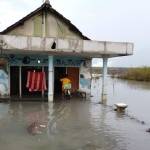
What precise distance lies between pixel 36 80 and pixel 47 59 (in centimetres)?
150

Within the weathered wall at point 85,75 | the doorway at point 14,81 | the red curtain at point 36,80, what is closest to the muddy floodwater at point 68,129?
the red curtain at point 36,80

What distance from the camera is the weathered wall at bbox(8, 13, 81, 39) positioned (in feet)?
72.2

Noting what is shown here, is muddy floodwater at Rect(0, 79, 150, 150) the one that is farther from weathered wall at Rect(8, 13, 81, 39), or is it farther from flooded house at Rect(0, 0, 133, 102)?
weathered wall at Rect(8, 13, 81, 39)

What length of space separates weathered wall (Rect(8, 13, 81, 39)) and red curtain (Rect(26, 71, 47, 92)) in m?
2.52

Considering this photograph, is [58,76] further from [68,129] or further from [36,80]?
[68,129]

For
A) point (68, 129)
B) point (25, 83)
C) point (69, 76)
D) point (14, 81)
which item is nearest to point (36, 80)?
point (25, 83)

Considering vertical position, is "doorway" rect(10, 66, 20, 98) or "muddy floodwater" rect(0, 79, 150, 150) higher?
"doorway" rect(10, 66, 20, 98)

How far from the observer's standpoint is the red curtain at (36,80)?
21.2m

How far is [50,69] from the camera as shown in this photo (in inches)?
777

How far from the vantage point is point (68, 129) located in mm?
12273

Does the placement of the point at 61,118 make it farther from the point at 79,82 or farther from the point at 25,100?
the point at 79,82

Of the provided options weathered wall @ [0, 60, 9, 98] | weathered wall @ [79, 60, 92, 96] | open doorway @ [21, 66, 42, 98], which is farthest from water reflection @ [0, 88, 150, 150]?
weathered wall @ [79, 60, 92, 96]

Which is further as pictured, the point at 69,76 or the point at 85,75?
the point at 85,75

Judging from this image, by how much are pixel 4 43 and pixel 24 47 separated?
0.99 meters
